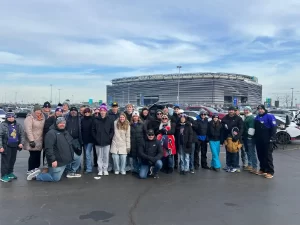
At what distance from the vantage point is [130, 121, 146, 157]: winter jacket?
680cm

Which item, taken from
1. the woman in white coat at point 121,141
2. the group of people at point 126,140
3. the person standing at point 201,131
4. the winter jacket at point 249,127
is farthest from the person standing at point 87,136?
the winter jacket at point 249,127

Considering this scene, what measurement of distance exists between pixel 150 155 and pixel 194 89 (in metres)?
117

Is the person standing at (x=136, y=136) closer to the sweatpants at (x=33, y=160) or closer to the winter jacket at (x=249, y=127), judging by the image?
the sweatpants at (x=33, y=160)

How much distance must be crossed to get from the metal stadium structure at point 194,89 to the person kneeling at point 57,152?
348 feet

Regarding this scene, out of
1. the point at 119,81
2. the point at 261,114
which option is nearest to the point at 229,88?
the point at 119,81

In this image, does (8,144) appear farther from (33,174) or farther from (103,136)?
(103,136)

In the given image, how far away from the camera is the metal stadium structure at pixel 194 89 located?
382ft

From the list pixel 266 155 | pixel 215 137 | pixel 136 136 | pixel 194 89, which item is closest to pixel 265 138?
pixel 266 155

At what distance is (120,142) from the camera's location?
6773 millimetres

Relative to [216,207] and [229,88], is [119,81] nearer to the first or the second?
[229,88]

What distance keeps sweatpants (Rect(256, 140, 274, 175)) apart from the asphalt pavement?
283 mm

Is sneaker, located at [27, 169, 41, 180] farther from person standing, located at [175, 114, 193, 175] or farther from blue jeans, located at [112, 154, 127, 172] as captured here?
person standing, located at [175, 114, 193, 175]

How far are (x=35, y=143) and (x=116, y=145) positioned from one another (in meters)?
1.97

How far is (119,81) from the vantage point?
149 meters
